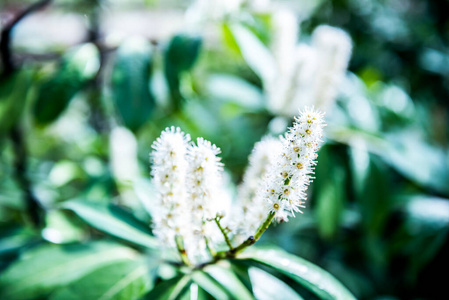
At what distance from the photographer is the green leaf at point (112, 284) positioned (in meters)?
0.55

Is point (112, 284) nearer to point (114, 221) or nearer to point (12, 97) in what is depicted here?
point (114, 221)

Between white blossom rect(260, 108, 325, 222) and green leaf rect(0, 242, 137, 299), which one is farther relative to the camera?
green leaf rect(0, 242, 137, 299)

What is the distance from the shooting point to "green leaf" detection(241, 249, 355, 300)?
0.51 metres

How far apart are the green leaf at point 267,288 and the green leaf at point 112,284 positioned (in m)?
0.17

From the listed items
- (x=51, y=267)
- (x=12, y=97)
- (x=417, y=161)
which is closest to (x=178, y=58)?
(x=12, y=97)

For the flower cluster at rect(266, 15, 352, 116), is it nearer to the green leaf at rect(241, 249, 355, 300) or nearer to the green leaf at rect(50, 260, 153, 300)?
the green leaf at rect(241, 249, 355, 300)

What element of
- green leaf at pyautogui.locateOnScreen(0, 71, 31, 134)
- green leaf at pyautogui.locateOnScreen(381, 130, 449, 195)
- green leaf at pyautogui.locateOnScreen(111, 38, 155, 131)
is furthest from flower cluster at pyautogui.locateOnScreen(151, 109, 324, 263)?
green leaf at pyautogui.locateOnScreen(381, 130, 449, 195)

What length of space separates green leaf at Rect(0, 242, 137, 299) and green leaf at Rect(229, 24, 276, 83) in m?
0.64

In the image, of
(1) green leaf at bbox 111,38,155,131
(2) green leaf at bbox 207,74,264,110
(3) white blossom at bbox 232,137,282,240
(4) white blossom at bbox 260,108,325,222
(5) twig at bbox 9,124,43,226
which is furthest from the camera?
(2) green leaf at bbox 207,74,264,110

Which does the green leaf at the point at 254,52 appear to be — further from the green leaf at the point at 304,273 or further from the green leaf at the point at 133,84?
the green leaf at the point at 304,273

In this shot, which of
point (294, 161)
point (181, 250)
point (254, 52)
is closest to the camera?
point (294, 161)

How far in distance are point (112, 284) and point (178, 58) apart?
522 millimetres

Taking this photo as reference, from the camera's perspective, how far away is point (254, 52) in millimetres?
1083

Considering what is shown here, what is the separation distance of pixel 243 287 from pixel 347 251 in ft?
3.23
